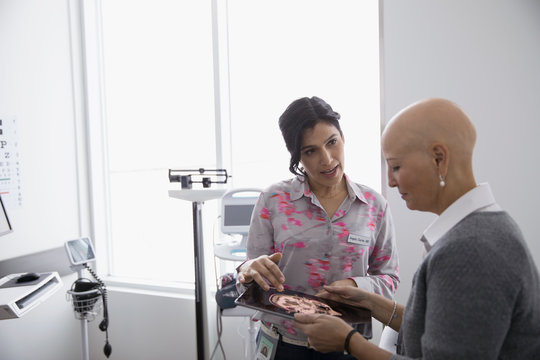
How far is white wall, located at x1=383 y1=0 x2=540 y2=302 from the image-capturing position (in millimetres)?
1895

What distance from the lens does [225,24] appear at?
270 cm

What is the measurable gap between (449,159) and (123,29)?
3150mm

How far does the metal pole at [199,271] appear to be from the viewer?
2.16 m

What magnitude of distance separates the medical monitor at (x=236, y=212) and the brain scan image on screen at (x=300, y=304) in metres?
0.87

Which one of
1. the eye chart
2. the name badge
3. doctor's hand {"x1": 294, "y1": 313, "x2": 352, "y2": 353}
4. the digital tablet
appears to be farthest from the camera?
the eye chart

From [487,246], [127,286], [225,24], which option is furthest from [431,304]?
[127,286]

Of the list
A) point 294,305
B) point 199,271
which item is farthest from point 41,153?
point 294,305

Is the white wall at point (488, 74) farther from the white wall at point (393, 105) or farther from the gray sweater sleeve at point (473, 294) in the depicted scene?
the gray sweater sleeve at point (473, 294)

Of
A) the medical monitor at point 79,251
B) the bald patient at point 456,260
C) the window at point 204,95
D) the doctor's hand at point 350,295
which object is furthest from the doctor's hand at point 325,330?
the medical monitor at point 79,251

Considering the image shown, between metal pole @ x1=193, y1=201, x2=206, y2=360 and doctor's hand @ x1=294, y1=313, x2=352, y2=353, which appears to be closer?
doctor's hand @ x1=294, y1=313, x2=352, y2=353

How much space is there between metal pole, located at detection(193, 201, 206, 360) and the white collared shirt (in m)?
1.61

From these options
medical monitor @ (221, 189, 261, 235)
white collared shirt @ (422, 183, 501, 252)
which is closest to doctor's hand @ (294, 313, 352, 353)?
white collared shirt @ (422, 183, 501, 252)

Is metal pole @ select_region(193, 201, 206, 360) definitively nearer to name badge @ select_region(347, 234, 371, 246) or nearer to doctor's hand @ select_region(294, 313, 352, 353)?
name badge @ select_region(347, 234, 371, 246)

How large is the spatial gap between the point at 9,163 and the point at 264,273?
Answer: 2090mm
